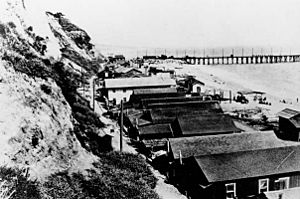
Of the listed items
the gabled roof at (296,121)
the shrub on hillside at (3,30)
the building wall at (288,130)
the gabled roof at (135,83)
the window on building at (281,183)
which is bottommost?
the window on building at (281,183)

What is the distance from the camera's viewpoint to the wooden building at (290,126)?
25188mm

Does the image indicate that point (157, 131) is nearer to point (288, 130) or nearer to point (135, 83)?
point (288, 130)

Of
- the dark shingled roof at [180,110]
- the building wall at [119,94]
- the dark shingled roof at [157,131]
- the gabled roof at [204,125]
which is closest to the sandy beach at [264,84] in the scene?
the dark shingled roof at [180,110]

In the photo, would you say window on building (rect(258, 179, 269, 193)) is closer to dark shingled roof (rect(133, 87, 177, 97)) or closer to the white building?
dark shingled roof (rect(133, 87, 177, 97))

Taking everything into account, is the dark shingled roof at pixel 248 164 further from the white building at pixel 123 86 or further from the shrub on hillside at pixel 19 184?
the white building at pixel 123 86

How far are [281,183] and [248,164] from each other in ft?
5.81

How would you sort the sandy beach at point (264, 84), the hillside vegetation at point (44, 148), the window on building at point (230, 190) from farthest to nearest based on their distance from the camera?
1. the sandy beach at point (264, 84)
2. the window on building at point (230, 190)
3. the hillside vegetation at point (44, 148)

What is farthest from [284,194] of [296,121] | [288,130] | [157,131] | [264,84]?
[264,84]

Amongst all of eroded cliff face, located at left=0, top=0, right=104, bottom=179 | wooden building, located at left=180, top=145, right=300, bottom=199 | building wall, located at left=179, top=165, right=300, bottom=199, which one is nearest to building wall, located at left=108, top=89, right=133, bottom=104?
eroded cliff face, located at left=0, top=0, right=104, bottom=179

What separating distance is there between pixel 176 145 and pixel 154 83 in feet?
88.3

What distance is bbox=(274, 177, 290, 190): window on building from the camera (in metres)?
17.1

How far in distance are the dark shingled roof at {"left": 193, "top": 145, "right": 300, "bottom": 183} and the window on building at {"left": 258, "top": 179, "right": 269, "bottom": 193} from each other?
1.01 feet

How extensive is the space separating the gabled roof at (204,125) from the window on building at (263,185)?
926cm

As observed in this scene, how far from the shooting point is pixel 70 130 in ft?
59.9
